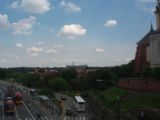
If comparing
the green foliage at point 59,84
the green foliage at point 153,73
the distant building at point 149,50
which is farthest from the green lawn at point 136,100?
the green foliage at point 59,84

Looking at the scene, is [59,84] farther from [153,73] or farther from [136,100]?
[136,100]

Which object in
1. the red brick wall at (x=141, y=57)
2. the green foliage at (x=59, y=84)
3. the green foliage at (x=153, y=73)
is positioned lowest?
the green foliage at (x=59, y=84)

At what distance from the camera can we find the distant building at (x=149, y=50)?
195 feet

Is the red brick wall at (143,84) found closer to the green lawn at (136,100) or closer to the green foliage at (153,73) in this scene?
the green lawn at (136,100)

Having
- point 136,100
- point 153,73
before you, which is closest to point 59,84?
point 153,73

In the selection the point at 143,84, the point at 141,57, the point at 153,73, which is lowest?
the point at 143,84

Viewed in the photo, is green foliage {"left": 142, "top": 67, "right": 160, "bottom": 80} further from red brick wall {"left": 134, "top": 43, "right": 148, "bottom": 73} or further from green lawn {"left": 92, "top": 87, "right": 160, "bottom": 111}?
red brick wall {"left": 134, "top": 43, "right": 148, "bottom": 73}

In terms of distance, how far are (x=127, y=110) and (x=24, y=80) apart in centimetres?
9989

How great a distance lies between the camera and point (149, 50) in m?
68.9

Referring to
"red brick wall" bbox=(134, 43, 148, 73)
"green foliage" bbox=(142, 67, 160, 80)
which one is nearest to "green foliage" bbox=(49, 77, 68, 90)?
"red brick wall" bbox=(134, 43, 148, 73)

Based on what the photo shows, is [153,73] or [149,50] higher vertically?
[149,50]

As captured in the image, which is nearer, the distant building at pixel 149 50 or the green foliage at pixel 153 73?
the green foliage at pixel 153 73

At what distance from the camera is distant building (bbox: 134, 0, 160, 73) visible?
5944 cm

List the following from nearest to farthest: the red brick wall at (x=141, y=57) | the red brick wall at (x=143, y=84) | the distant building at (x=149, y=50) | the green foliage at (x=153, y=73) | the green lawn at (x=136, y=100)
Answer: the green lawn at (x=136, y=100)
the red brick wall at (x=143, y=84)
the green foliage at (x=153, y=73)
the distant building at (x=149, y=50)
the red brick wall at (x=141, y=57)
